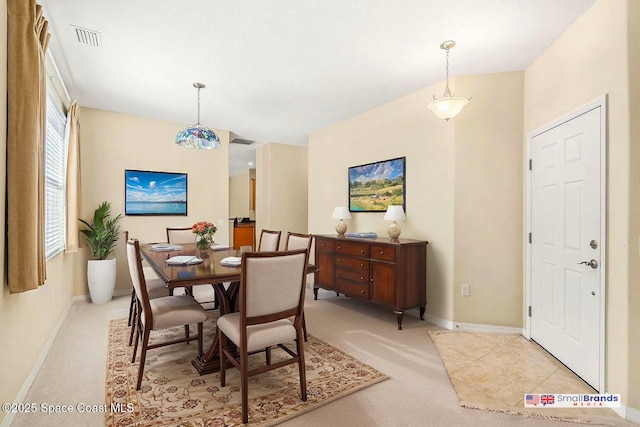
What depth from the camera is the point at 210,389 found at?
2219mm

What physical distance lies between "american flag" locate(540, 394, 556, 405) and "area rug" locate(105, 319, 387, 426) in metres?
1.07

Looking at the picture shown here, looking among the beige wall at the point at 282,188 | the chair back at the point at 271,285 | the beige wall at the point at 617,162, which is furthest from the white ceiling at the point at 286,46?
the beige wall at the point at 282,188

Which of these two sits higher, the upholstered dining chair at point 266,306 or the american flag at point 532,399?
the upholstered dining chair at point 266,306

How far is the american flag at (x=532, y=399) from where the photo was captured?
2122 mm

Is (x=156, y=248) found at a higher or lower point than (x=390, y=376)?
higher

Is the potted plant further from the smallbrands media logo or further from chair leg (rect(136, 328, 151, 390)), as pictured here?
the smallbrands media logo

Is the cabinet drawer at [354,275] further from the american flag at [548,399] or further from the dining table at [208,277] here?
the american flag at [548,399]

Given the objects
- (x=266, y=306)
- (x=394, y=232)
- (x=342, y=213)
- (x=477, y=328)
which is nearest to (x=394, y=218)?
(x=394, y=232)

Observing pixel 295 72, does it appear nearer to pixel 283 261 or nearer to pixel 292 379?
pixel 283 261

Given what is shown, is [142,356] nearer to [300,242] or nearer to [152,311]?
[152,311]

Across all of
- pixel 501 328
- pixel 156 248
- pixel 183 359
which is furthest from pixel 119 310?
pixel 501 328

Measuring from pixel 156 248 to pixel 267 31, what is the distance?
246 cm

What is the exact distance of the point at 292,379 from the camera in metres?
2.36

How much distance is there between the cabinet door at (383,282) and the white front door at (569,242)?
133 cm
